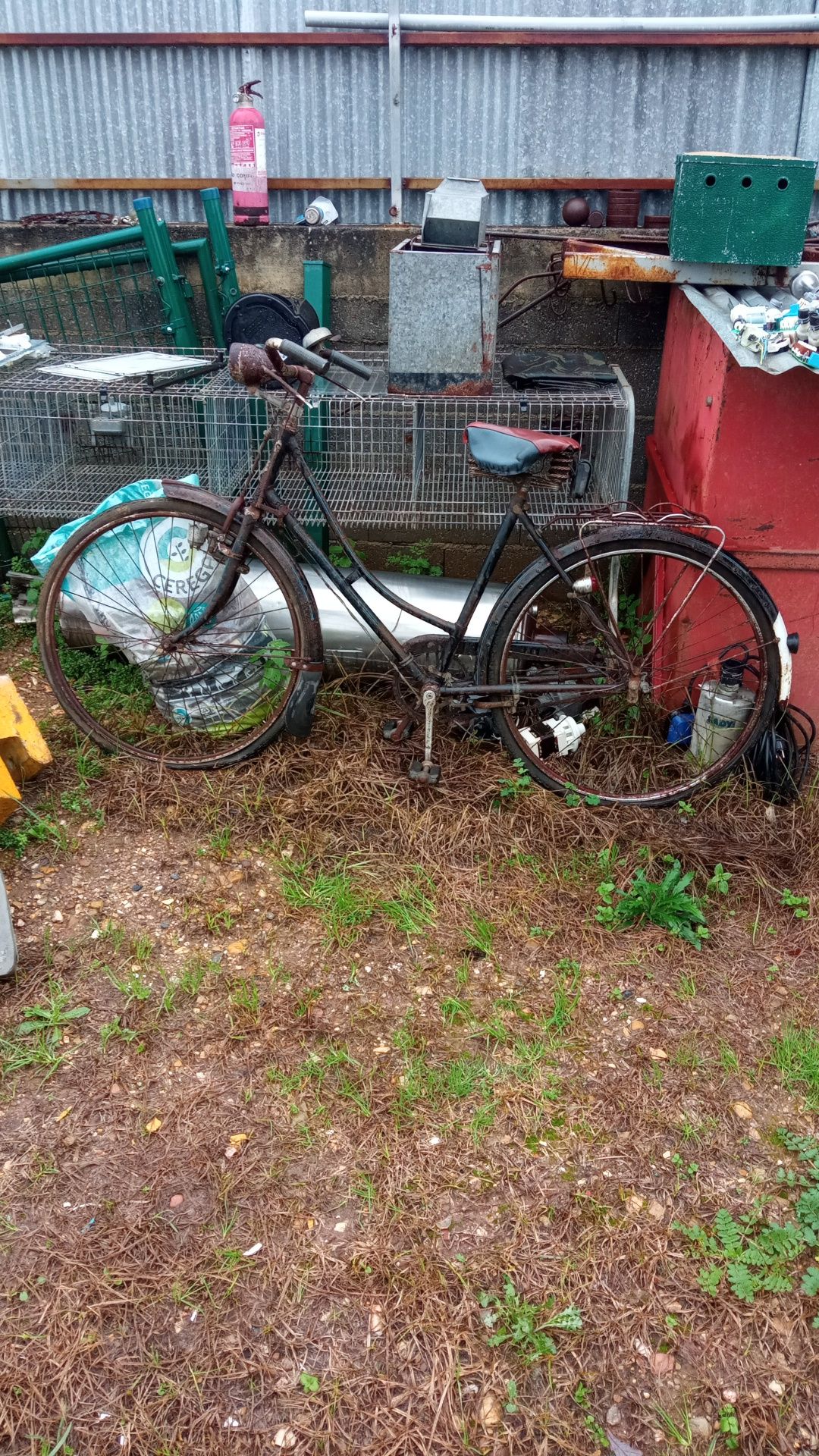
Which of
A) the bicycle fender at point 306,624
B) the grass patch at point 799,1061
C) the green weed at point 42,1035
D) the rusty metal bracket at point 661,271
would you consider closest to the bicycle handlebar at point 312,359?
the bicycle fender at point 306,624

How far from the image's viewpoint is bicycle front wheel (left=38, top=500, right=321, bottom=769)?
400 centimetres

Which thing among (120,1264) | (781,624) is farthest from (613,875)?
(120,1264)

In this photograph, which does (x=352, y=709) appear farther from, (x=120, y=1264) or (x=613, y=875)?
(x=120, y=1264)

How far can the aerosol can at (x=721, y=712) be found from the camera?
3764 millimetres

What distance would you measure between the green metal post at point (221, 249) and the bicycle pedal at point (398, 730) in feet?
7.82

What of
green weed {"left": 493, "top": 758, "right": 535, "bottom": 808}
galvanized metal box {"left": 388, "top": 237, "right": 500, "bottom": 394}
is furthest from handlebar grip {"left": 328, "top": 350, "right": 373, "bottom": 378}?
green weed {"left": 493, "top": 758, "right": 535, "bottom": 808}

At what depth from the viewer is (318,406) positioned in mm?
4320

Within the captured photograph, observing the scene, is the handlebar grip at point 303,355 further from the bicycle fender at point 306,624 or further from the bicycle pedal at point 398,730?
the bicycle pedal at point 398,730

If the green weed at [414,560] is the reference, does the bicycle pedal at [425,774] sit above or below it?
below

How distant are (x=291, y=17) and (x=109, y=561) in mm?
3407

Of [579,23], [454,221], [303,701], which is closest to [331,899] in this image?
[303,701]

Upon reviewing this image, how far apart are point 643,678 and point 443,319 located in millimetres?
1650

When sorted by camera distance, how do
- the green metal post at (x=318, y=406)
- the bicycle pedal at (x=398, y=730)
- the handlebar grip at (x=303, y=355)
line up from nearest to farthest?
1. the handlebar grip at (x=303, y=355)
2. the bicycle pedal at (x=398, y=730)
3. the green metal post at (x=318, y=406)

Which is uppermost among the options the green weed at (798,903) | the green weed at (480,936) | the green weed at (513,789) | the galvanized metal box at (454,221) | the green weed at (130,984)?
the galvanized metal box at (454,221)
